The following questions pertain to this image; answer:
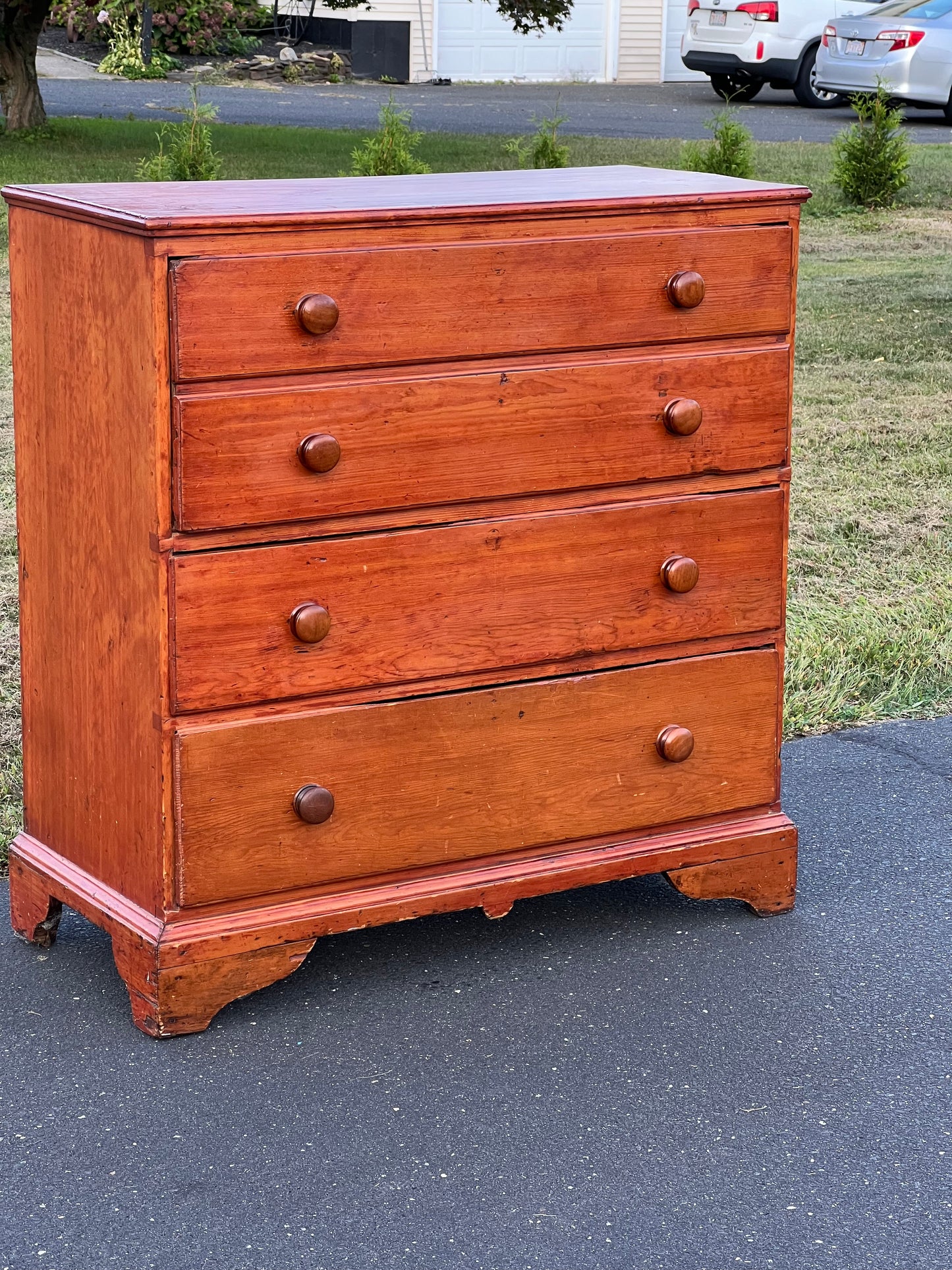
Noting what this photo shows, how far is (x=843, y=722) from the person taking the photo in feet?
13.6

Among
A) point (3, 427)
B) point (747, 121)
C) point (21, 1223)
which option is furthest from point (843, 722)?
point (747, 121)

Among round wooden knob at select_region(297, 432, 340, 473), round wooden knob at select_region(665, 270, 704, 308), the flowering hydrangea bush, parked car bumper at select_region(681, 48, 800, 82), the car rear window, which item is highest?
the flowering hydrangea bush

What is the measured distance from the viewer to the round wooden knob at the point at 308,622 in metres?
2.65

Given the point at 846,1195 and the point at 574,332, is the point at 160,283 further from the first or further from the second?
the point at 846,1195

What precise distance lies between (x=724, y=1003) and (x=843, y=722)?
141cm

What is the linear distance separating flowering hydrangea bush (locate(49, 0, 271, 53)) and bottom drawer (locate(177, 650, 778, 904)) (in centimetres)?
2155

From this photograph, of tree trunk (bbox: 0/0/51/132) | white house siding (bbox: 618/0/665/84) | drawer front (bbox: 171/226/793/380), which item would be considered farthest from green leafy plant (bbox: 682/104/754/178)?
white house siding (bbox: 618/0/665/84)

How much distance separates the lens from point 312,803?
2.71 meters

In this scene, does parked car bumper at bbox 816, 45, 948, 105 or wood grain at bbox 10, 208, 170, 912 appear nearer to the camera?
wood grain at bbox 10, 208, 170, 912

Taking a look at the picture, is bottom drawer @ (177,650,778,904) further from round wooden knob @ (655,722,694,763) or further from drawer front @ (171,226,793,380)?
drawer front @ (171,226,793,380)

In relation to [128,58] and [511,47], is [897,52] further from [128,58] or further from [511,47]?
[128,58]

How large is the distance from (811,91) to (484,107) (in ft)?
12.7

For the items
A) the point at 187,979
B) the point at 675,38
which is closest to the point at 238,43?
the point at 675,38

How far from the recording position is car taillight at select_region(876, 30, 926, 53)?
1698 cm
